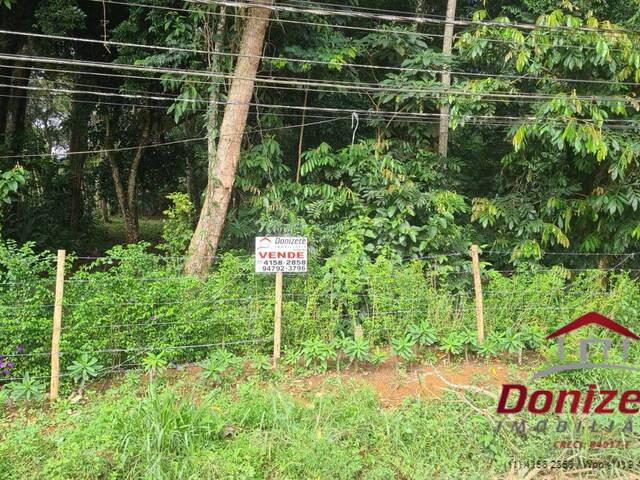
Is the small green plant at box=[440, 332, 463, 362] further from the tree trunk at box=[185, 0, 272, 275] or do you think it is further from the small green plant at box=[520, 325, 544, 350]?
the tree trunk at box=[185, 0, 272, 275]

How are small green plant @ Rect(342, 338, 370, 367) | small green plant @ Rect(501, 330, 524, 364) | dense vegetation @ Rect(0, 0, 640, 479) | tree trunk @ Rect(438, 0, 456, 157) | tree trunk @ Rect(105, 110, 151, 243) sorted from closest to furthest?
dense vegetation @ Rect(0, 0, 640, 479) → small green plant @ Rect(342, 338, 370, 367) → small green plant @ Rect(501, 330, 524, 364) → tree trunk @ Rect(438, 0, 456, 157) → tree trunk @ Rect(105, 110, 151, 243)

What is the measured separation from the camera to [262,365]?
13.9 ft

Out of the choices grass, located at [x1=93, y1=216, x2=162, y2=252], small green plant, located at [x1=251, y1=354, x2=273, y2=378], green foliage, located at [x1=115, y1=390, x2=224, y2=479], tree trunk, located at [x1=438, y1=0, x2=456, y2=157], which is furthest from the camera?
grass, located at [x1=93, y1=216, x2=162, y2=252]

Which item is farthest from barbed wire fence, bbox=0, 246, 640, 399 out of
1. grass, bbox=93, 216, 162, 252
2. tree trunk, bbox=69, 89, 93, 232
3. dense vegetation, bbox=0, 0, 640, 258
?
grass, bbox=93, 216, 162, 252

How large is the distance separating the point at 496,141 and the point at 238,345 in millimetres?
6145

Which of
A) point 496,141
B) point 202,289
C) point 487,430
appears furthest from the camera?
point 496,141

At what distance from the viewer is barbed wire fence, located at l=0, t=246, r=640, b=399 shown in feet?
12.7

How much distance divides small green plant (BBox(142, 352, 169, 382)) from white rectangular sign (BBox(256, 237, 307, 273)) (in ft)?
4.06

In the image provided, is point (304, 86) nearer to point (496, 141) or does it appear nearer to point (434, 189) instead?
point (434, 189)

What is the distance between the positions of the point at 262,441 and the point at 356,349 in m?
1.52

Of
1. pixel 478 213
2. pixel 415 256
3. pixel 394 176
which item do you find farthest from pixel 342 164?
pixel 478 213

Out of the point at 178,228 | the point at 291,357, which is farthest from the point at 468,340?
the point at 178,228

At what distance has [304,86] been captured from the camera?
21.4 ft

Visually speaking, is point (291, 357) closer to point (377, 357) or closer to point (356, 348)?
point (356, 348)
